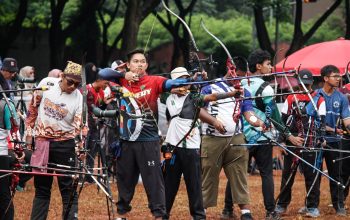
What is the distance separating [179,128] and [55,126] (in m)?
1.53

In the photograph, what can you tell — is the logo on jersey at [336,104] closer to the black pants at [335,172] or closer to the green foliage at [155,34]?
the black pants at [335,172]

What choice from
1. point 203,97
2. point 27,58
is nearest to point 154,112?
point 203,97

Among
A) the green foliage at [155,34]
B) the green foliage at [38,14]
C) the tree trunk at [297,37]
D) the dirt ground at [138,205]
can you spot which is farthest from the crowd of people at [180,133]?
the green foliage at [155,34]

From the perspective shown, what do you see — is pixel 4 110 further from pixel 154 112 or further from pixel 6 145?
pixel 154 112

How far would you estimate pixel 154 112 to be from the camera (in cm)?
980

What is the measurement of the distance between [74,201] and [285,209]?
12.1 ft

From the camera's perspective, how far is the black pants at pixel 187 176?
10.6 meters

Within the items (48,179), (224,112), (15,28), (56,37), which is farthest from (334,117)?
(15,28)

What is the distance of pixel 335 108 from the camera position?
41.4 ft

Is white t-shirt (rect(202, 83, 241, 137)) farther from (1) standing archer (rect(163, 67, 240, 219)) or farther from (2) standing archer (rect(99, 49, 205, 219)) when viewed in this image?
(2) standing archer (rect(99, 49, 205, 219))

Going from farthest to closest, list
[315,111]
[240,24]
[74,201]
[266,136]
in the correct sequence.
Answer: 1. [240,24]
2. [315,111]
3. [266,136]
4. [74,201]

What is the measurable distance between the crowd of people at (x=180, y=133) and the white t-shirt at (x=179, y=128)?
0.01 meters

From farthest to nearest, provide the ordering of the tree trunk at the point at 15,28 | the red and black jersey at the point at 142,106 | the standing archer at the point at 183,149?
the tree trunk at the point at 15,28 < the standing archer at the point at 183,149 < the red and black jersey at the point at 142,106

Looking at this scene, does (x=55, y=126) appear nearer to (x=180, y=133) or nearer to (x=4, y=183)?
(x=4, y=183)
